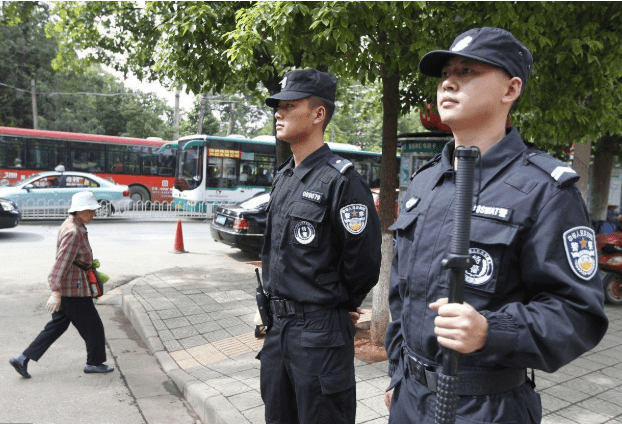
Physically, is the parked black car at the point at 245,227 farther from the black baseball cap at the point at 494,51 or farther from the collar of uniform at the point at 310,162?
the black baseball cap at the point at 494,51

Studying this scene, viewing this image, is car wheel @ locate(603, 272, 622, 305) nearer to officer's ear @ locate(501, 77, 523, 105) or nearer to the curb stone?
the curb stone

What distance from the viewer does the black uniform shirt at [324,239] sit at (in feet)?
8.30

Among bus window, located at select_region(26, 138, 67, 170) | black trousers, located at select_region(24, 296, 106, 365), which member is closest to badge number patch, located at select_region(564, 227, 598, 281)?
black trousers, located at select_region(24, 296, 106, 365)

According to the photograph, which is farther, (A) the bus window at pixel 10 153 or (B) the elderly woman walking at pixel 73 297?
(A) the bus window at pixel 10 153

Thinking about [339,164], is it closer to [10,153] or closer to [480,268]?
[480,268]

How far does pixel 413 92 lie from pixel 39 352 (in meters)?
4.87

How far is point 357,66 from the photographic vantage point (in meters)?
4.79

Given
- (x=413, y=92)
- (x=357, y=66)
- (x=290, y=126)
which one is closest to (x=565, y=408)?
(x=290, y=126)

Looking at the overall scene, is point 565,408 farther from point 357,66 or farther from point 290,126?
point 357,66

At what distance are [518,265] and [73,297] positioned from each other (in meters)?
4.18

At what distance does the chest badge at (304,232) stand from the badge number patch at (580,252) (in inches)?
51.8

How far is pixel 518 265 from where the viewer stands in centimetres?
149

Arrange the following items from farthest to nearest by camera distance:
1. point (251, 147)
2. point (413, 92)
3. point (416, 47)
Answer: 1. point (251, 147)
2. point (413, 92)
3. point (416, 47)

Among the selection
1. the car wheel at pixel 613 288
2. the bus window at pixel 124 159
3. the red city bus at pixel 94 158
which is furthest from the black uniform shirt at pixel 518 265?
the bus window at pixel 124 159
